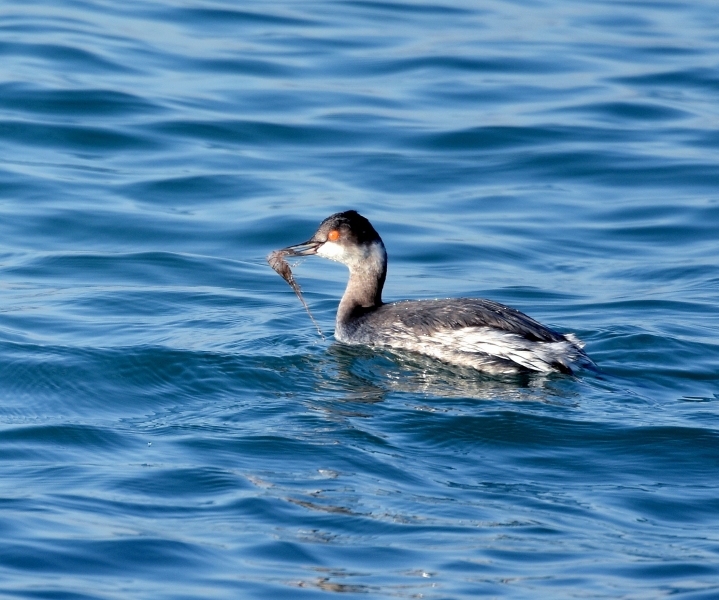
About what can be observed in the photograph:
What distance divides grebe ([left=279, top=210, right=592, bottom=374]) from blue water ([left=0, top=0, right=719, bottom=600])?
0.15 metres

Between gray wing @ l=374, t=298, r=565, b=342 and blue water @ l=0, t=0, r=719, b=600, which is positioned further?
gray wing @ l=374, t=298, r=565, b=342

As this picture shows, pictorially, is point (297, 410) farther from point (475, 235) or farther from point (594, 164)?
point (594, 164)

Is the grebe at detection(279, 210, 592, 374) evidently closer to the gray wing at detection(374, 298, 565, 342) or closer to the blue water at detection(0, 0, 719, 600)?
the gray wing at detection(374, 298, 565, 342)

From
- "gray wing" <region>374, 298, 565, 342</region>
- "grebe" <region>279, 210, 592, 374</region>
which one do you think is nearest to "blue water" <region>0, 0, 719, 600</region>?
"grebe" <region>279, 210, 592, 374</region>

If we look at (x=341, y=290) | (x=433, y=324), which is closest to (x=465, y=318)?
(x=433, y=324)

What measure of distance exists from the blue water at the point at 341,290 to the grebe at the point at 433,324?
154mm

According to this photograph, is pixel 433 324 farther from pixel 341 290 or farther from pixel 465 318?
pixel 341 290

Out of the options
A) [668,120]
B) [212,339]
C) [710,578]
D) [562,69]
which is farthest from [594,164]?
[710,578]

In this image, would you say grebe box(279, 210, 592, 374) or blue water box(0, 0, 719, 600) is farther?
grebe box(279, 210, 592, 374)

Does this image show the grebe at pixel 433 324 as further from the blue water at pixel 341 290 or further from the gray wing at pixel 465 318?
the blue water at pixel 341 290

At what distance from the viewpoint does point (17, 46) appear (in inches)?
675

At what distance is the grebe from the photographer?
8.39 metres

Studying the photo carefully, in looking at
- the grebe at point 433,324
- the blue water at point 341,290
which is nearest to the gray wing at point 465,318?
the grebe at point 433,324

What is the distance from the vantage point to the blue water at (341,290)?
5.77 metres
